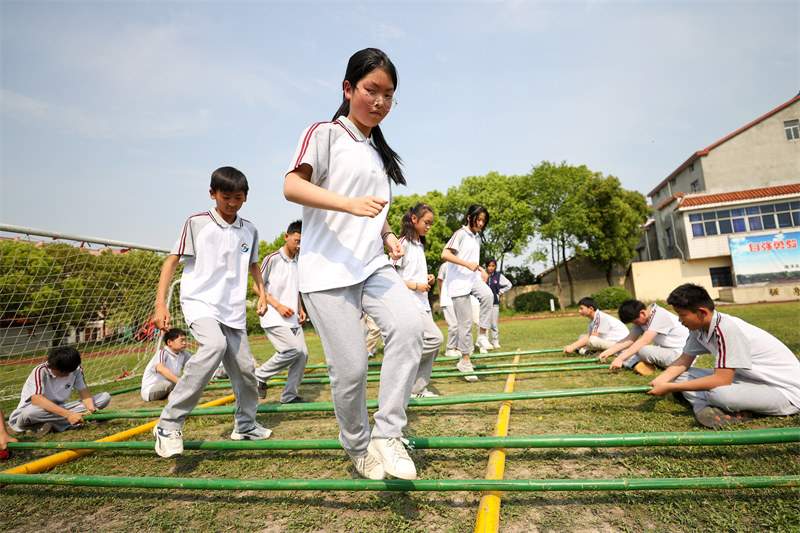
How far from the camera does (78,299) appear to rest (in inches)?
293

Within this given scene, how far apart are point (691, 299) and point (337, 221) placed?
103 inches

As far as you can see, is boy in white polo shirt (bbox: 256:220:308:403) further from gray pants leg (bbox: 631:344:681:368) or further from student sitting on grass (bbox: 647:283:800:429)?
gray pants leg (bbox: 631:344:681:368)

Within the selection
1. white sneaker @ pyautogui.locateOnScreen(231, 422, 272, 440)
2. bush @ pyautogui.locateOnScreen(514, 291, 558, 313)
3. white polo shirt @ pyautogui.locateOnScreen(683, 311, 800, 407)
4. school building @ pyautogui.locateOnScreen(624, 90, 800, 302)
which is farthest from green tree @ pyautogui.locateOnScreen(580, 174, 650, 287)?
white sneaker @ pyautogui.locateOnScreen(231, 422, 272, 440)

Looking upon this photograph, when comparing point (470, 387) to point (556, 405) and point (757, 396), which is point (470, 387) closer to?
point (556, 405)

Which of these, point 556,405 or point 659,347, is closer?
point 556,405

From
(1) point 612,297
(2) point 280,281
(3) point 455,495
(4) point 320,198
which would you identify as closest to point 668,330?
(3) point 455,495

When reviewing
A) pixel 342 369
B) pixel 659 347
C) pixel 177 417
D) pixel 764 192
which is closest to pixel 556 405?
pixel 659 347

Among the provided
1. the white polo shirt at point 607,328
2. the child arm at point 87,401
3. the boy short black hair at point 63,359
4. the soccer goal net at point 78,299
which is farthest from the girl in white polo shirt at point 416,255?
the soccer goal net at point 78,299

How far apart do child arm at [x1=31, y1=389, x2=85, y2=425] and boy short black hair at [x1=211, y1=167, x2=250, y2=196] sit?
2.93m

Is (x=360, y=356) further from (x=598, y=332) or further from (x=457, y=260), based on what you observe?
(x=598, y=332)

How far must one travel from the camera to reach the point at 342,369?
79.4 inches

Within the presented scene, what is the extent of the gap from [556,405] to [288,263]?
3.18m

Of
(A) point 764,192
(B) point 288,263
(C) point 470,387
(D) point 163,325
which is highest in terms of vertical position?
(A) point 764,192

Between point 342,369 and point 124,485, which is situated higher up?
point 342,369
